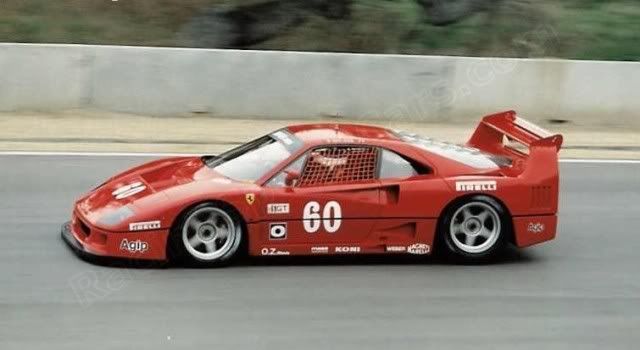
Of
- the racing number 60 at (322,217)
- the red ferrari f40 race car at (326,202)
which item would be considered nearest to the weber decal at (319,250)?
the red ferrari f40 race car at (326,202)

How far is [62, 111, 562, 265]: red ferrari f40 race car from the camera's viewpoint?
8.02m

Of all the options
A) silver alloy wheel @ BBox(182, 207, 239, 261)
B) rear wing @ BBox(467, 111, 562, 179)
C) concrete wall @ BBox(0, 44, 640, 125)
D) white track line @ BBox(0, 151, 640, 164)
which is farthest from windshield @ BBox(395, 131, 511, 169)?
concrete wall @ BBox(0, 44, 640, 125)

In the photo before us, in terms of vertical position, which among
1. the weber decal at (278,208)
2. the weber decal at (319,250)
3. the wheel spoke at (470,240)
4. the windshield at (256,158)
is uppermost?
the windshield at (256,158)

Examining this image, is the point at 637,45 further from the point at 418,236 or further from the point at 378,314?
the point at 378,314

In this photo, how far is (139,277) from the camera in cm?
786

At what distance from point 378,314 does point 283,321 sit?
665mm

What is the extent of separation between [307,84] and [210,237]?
7056 millimetres

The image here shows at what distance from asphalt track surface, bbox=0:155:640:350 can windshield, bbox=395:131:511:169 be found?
79 cm

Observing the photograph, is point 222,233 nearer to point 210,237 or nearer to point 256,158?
point 210,237

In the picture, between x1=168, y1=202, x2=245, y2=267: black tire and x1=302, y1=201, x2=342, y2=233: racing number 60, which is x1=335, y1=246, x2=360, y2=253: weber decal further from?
x1=168, y1=202, x2=245, y2=267: black tire

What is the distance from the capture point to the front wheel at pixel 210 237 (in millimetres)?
8031

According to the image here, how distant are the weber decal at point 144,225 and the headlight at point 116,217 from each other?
81 mm

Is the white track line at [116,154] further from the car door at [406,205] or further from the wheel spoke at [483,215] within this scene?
the car door at [406,205]

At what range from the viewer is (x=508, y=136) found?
9.26m
